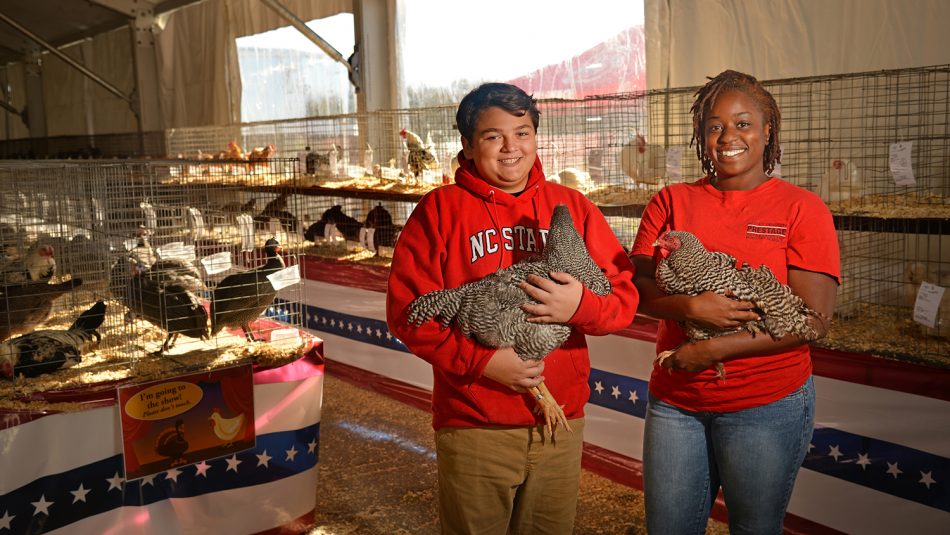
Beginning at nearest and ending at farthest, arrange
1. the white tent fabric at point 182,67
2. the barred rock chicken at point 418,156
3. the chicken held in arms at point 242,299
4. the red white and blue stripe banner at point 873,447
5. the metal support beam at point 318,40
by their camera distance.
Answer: the red white and blue stripe banner at point 873,447
the chicken held in arms at point 242,299
the barred rock chicken at point 418,156
the metal support beam at point 318,40
the white tent fabric at point 182,67

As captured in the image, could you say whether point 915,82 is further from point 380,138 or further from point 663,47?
point 380,138

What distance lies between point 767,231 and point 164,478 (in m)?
2.16

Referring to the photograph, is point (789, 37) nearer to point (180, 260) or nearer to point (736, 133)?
point (736, 133)

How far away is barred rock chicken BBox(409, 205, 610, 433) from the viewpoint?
1564mm

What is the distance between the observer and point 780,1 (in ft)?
12.3

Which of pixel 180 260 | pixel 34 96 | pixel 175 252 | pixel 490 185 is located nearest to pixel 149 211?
pixel 175 252

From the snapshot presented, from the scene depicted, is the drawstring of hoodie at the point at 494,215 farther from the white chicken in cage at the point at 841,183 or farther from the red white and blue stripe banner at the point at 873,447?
the white chicken in cage at the point at 841,183

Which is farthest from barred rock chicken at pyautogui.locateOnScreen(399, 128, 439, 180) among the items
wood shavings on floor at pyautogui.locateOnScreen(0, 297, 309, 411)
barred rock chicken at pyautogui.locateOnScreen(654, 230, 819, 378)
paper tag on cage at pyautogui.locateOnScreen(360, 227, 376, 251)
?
barred rock chicken at pyautogui.locateOnScreen(654, 230, 819, 378)

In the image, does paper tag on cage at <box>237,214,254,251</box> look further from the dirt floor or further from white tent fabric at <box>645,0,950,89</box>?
white tent fabric at <box>645,0,950,89</box>

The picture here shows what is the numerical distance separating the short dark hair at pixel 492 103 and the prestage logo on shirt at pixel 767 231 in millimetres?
577

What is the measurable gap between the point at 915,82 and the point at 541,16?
259 centimetres

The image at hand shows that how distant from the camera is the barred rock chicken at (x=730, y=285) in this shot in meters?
1.61

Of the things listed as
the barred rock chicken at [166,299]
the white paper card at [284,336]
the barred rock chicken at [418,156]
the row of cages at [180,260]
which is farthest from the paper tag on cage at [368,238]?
the barred rock chicken at [166,299]

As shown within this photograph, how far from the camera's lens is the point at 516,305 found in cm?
157
